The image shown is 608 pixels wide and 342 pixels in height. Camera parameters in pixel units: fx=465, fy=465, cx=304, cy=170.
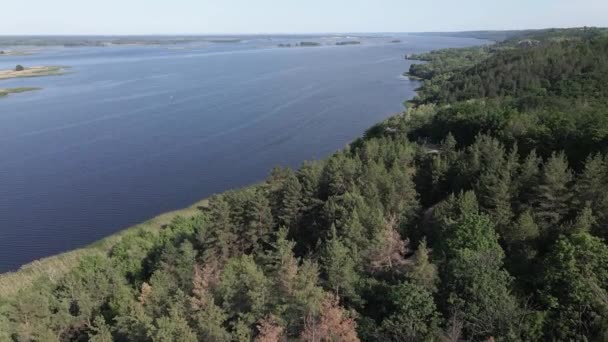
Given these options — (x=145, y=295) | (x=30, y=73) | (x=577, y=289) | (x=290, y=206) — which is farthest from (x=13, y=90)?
(x=577, y=289)

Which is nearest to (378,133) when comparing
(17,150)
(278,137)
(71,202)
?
(278,137)

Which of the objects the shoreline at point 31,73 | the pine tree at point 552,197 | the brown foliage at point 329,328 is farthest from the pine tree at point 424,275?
the shoreline at point 31,73

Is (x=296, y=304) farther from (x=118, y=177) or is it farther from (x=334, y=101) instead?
(x=334, y=101)

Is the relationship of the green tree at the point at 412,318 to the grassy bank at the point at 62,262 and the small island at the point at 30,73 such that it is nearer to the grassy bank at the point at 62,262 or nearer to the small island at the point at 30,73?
the grassy bank at the point at 62,262

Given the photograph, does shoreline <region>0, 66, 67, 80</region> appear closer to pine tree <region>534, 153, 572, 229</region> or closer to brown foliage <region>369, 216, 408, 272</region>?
brown foliage <region>369, 216, 408, 272</region>

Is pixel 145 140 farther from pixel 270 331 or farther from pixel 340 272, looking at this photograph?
pixel 270 331

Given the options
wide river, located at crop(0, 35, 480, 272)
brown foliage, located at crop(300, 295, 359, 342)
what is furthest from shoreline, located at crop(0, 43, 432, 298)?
brown foliage, located at crop(300, 295, 359, 342)

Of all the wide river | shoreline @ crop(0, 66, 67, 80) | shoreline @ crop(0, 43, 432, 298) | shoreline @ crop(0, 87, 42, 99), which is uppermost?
shoreline @ crop(0, 66, 67, 80)
